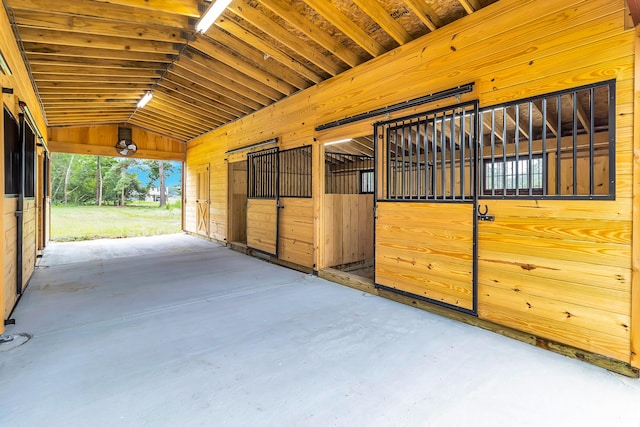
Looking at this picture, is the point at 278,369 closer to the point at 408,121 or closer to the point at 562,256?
the point at 562,256

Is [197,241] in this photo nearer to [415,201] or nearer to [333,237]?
[333,237]

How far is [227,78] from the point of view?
4855mm

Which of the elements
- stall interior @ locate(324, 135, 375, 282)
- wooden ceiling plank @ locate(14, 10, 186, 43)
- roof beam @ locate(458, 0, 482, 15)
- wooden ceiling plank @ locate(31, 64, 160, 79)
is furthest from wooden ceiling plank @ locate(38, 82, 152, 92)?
roof beam @ locate(458, 0, 482, 15)

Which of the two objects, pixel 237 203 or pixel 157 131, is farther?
pixel 157 131

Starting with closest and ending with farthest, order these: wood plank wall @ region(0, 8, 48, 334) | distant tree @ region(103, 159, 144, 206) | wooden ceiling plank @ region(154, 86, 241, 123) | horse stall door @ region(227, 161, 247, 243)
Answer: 1. wood plank wall @ region(0, 8, 48, 334)
2. wooden ceiling plank @ region(154, 86, 241, 123)
3. horse stall door @ region(227, 161, 247, 243)
4. distant tree @ region(103, 159, 144, 206)

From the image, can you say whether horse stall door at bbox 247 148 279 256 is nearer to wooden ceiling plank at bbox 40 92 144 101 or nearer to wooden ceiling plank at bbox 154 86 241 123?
wooden ceiling plank at bbox 154 86 241 123

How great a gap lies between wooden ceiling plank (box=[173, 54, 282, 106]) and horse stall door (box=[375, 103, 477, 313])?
2.38 meters

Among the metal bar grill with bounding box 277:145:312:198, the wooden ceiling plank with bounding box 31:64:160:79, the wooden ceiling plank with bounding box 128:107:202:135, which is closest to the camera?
the wooden ceiling plank with bounding box 31:64:160:79

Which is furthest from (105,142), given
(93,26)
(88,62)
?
(93,26)

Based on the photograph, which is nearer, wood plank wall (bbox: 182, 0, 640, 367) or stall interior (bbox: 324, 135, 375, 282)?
wood plank wall (bbox: 182, 0, 640, 367)

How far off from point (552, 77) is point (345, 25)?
1.90 metres

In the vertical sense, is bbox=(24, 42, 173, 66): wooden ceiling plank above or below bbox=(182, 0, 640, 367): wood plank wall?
above

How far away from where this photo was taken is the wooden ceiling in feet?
9.81

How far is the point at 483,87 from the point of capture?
8.61ft
